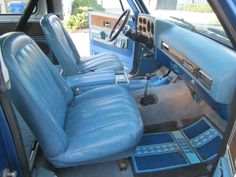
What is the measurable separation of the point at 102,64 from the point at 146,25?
57cm

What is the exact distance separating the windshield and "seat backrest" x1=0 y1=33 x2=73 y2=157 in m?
0.82

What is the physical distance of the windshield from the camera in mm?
1528

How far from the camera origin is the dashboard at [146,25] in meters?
2.52

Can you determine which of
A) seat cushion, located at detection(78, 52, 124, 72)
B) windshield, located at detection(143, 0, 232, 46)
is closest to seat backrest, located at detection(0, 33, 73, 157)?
windshield, located at detection(143, 0, 232, 46)

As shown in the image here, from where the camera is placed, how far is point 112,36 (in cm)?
279

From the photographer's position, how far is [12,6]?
266 centimetres

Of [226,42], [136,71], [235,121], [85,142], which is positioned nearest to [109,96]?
[85,142]

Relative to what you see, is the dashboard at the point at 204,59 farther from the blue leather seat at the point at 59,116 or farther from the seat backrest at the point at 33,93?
the seat backrest at the point at 33,93

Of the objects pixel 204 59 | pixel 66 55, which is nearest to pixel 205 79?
pixel 204 59

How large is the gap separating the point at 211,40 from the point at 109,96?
0.67m

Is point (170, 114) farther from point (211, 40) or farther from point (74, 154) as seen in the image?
point (74, 154)

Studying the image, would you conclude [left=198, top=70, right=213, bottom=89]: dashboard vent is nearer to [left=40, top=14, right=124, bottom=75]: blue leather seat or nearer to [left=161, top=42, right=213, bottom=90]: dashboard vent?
[left=161, top=42, right=213, bottom=90]: dashboard vent

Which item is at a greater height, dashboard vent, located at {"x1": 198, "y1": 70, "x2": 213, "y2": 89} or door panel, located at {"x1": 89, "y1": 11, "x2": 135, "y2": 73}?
dashboard vent, located at {"x1": 198, "y1": 70, "x2": 213, "y2": 89}

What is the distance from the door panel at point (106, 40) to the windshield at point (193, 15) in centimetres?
48
